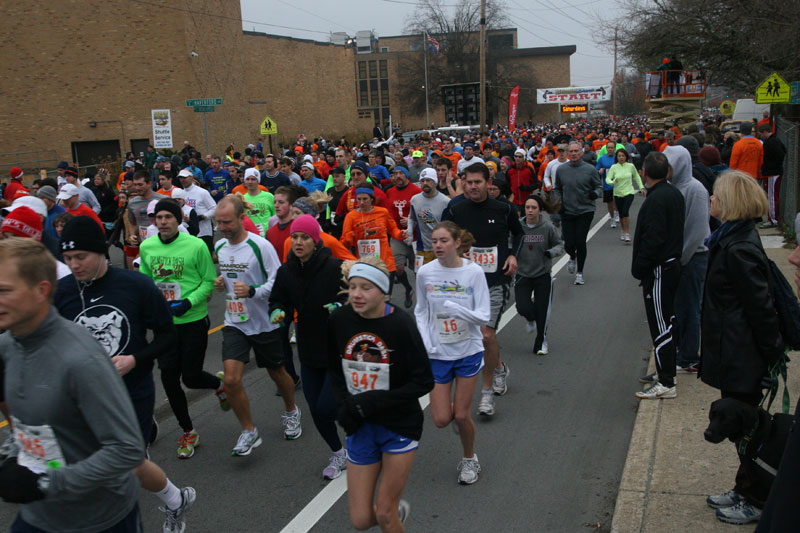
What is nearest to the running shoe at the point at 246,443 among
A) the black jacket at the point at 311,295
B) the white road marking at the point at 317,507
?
the white road marking at the point at 317,507

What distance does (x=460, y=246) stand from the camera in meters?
5.13

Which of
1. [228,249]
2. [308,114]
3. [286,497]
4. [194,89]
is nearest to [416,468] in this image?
[286,497]

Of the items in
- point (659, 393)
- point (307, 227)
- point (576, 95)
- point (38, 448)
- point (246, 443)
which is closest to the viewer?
point (38, 448)

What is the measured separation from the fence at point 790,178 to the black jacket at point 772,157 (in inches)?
7.7

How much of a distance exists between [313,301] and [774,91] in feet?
44.5

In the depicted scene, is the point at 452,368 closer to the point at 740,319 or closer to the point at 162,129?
the point at 740,319

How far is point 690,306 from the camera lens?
22.0ft

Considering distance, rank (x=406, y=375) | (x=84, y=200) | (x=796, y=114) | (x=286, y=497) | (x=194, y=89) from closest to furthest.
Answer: (x=406, y=375), (x=286, y=497), (x=84, y=200), (x=796, y=114), (x=194, y=89)

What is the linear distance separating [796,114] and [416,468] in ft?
70.6

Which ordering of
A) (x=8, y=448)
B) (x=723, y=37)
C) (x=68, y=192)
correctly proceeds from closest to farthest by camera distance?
(x=8, y=448) → (x=68, y=192) → (x=723, y=37)

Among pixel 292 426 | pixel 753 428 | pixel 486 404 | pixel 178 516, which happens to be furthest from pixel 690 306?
pixel 178 516

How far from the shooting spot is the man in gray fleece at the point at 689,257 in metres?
6.41

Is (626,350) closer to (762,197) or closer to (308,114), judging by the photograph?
(762,197)

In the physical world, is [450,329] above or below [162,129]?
below
